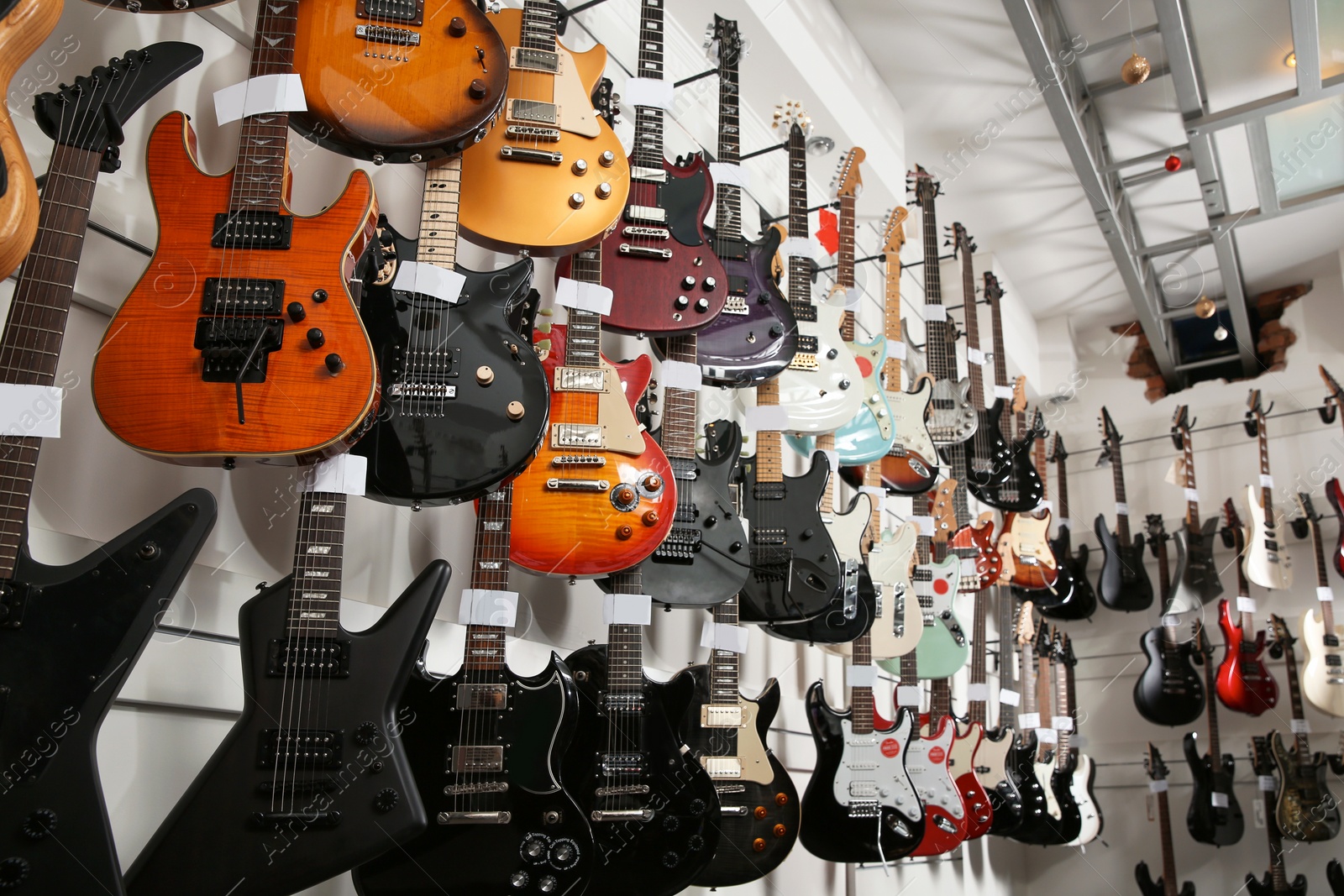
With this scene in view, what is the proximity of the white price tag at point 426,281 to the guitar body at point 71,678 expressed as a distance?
546mm

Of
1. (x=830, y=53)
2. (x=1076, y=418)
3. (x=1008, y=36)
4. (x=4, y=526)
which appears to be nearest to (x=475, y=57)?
(x=4, y=526)

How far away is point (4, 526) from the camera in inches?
50.4

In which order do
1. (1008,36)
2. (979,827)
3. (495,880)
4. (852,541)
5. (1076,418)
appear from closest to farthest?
(495,880), (852,541), (979,827), (1008,36), (1076,418)

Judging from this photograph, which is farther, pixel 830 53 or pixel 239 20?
pixel 830 53

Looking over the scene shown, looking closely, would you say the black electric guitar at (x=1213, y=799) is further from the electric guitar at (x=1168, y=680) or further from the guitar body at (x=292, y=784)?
the guitar body at (x=292, y=784)

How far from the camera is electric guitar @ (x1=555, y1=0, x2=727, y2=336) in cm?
228

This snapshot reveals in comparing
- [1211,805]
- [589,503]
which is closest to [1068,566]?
[1211,805]

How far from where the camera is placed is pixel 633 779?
200 cm

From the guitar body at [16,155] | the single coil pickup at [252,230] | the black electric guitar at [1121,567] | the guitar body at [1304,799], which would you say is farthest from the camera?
the black electric guitar at [1121,567]

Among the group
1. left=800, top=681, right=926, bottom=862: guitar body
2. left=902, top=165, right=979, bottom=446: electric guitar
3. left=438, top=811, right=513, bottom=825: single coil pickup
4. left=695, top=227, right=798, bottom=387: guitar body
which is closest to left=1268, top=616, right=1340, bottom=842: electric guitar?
left=902, top=165, right=979, bottom=446: electric guitar

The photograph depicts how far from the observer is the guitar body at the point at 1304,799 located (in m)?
5.46

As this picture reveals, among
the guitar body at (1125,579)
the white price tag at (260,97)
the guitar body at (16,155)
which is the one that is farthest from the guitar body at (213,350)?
the guitar body at (1125,579)

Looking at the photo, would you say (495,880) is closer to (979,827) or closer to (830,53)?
(979,827)

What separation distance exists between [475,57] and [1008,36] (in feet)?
12.4
